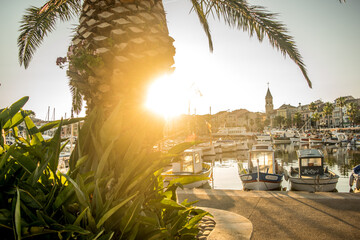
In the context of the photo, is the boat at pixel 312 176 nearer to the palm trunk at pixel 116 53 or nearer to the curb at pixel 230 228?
the curb at pixel 230 228

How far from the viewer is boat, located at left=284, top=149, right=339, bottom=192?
588 inches

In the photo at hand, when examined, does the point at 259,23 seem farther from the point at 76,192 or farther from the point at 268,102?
the point at 268,102

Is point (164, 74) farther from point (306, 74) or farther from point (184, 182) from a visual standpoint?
point (306, 74)

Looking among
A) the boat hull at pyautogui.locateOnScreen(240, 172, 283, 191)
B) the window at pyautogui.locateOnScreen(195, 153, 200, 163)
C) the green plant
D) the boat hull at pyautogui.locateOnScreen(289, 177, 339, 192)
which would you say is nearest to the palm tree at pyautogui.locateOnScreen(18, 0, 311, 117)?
the green plant

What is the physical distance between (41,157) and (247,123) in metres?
148

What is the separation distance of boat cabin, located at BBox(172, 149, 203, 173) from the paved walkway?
909 centimetres

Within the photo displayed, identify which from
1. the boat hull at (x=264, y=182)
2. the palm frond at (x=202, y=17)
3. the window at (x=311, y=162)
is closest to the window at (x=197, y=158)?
the boat hull at (x=264, y=182)

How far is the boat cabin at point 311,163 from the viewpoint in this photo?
53.5 feet

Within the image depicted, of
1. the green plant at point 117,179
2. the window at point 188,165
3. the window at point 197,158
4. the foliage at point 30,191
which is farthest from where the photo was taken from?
the window at point 188,165

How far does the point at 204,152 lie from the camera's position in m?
41.0

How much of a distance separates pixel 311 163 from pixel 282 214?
43.5 ft

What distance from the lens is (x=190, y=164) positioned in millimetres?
18359

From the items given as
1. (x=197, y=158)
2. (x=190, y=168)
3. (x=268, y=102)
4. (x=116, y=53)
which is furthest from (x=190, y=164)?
(x=268, y=102)

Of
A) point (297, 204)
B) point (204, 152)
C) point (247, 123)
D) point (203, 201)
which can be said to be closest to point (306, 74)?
point (297, 204)
